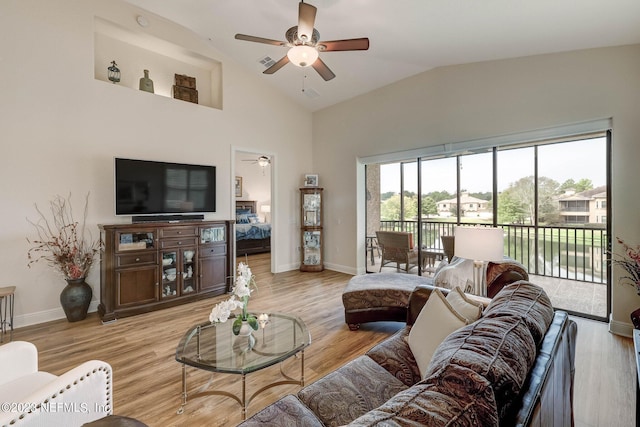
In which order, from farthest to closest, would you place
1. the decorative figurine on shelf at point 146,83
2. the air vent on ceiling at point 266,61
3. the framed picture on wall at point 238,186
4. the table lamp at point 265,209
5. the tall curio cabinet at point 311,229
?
the table lamp at point 265,209
the framed picture on wall at point 238,186
the tall curio cabinet at point 311,229
the air vent on ceiling at point 266,61
the decorative figurine on shelf at point 146,83

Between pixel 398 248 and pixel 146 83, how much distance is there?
15.7 feet

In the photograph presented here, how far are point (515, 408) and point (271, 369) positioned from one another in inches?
79.7

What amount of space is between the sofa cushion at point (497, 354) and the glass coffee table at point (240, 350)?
117cm

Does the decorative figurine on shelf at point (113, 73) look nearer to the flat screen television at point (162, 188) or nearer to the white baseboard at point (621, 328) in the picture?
the flat screen television at point (162, 188)

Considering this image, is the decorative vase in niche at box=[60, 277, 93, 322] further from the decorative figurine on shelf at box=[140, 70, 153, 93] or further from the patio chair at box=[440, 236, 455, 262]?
the patio chair at box=[440, 236, 455, 262]

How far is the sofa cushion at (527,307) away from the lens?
3.71ft

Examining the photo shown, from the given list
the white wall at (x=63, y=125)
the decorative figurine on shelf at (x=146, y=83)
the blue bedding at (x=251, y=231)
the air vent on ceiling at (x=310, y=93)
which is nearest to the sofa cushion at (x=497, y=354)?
the white wall at (x=63, y=125)

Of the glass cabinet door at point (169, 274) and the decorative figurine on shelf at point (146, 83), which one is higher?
the decorative figurine on shelf at point (146, 83)

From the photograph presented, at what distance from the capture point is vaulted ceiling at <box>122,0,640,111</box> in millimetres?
2467

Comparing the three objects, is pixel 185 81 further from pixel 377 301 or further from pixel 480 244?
pixel 480 244

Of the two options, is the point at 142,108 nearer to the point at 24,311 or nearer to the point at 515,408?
the point at 24,311

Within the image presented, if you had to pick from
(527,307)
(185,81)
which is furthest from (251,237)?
(527,307)

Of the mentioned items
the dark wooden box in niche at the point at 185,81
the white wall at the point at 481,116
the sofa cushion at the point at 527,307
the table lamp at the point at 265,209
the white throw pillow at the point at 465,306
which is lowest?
the white throw pillow at the point at 465,306

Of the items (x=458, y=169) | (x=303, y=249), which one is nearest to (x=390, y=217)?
(x=458, y=169)
